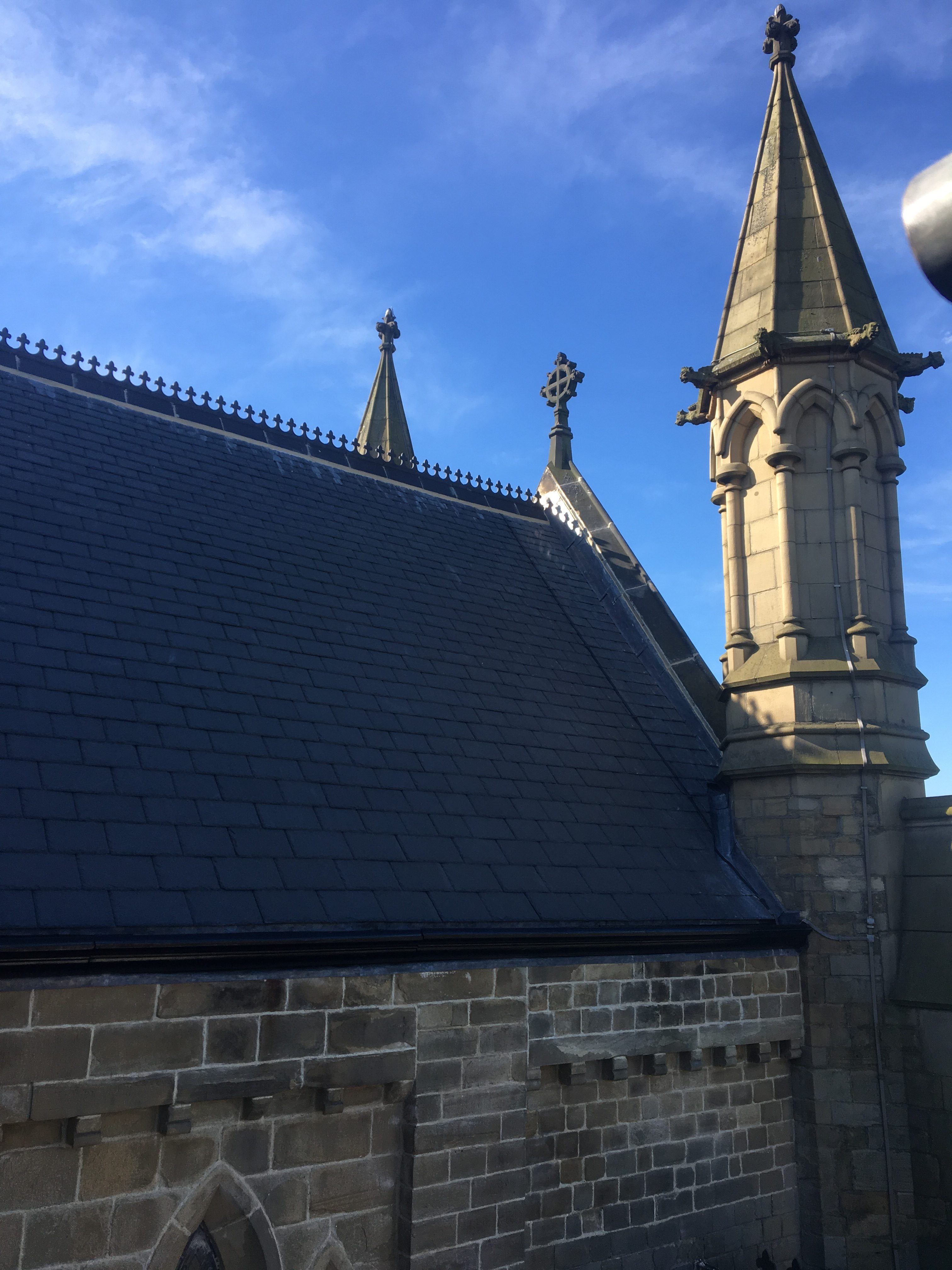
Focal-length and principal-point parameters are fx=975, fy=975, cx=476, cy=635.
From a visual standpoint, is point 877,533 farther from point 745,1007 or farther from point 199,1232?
point 199,1232

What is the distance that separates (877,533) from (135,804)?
881cm

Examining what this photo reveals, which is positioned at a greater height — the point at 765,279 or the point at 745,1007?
the point at 765,279

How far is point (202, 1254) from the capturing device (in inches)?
235

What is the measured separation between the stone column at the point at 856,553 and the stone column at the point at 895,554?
1.32 feet

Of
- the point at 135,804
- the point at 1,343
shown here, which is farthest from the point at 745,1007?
the point at 1,343

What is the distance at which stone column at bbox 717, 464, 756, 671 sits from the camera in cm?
1142

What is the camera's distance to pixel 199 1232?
5949mm

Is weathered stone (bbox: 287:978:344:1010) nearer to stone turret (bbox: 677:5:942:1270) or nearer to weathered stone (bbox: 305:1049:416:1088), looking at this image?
weathered stone (bbox: 305:1049:416:1088)

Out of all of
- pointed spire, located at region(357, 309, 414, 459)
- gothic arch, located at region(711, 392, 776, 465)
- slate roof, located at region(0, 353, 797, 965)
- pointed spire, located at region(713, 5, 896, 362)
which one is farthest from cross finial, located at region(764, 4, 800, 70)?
pointed spire, located at region(357, 309, 414, 459)

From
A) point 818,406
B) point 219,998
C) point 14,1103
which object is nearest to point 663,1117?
point 219,998

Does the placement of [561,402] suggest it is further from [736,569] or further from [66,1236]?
[66,1236]

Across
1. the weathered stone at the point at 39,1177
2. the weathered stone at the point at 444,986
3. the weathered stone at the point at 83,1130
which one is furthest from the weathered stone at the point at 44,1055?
the weathered stone at the point at 444,986

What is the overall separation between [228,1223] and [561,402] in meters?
13.7

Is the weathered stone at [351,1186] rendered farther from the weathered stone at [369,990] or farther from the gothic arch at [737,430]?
the gothic arch at [737,430]
